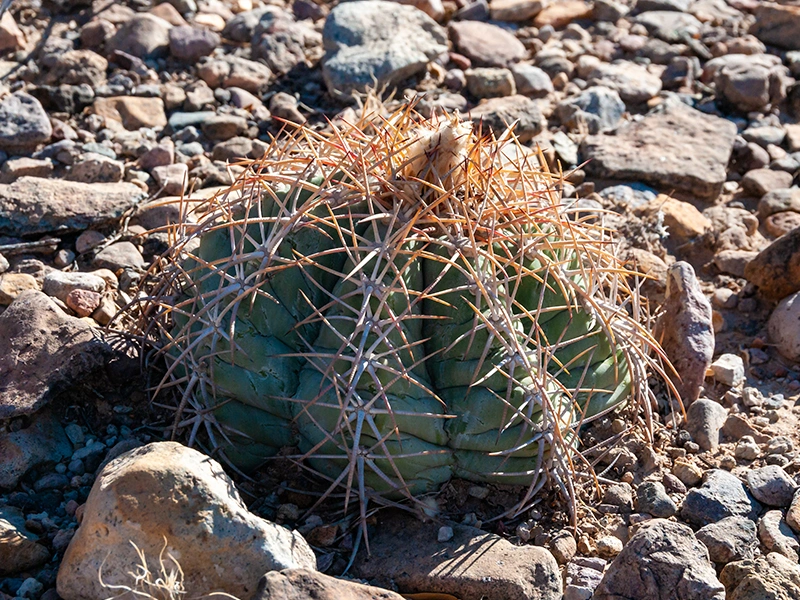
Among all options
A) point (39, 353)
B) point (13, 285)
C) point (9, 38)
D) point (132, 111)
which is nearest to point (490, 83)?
point (132, 111)

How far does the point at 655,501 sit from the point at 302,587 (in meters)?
1.34

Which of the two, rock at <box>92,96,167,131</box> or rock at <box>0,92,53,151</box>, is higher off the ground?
rock at <box>0,92,53,151</box>

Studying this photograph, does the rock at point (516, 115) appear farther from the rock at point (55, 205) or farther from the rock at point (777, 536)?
the rock at point (777, 536)

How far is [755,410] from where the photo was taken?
3.71 metres

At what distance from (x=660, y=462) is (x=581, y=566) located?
2.11 ft

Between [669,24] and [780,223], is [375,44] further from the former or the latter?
[780,223]

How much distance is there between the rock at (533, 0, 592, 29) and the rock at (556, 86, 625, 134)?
1186 mm

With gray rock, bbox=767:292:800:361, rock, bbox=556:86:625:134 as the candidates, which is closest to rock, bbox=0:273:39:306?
gray rock, bbox=767:292:800:361

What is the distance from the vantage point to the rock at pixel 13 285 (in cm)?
375

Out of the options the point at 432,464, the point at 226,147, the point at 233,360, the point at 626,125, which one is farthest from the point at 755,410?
the point at 226,147

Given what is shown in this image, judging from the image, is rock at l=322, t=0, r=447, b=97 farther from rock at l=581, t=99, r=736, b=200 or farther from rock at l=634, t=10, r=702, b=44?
rock at l=634, t=10, r=702, b=44

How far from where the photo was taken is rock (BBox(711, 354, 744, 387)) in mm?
3840

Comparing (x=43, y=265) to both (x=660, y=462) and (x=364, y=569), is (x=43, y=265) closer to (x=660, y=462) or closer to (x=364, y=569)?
(x=364, y=569)

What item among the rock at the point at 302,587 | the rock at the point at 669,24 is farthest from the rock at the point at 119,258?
the rock at the point at 669,24
